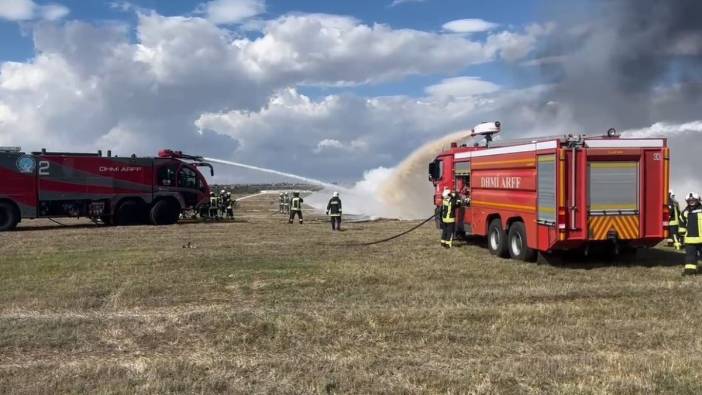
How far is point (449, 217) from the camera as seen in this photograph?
16.5m

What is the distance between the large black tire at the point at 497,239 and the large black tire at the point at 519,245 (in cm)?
14

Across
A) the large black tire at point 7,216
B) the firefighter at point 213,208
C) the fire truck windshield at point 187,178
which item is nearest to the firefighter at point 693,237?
the fire truck windshield at point 187,178

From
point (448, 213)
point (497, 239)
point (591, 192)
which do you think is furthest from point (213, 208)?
point (591, 192)

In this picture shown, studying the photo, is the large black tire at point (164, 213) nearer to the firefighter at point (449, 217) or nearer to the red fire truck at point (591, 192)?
the firefighter at point (449, 217)

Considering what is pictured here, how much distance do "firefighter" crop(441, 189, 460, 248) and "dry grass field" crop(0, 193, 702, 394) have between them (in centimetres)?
279

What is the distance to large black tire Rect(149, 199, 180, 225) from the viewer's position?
2591cm

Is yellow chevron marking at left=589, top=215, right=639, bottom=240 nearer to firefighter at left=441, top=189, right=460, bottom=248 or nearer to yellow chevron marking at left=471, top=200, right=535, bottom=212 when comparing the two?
yellow chevron marking at left=471, top=200, right=535, bottom=212

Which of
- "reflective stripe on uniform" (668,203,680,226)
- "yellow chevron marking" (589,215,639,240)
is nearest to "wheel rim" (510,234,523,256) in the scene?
"yellow chevron marking" (589,215,639,240)

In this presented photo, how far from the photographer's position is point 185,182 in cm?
2694

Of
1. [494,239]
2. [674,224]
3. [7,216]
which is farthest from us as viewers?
[7,216]

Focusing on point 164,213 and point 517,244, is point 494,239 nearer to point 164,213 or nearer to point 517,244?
point 517,244

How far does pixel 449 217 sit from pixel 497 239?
208 cm

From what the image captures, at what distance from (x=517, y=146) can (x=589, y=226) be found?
2.37 meters

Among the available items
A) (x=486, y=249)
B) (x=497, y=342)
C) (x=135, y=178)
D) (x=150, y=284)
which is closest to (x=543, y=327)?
(x=497, y=342)
